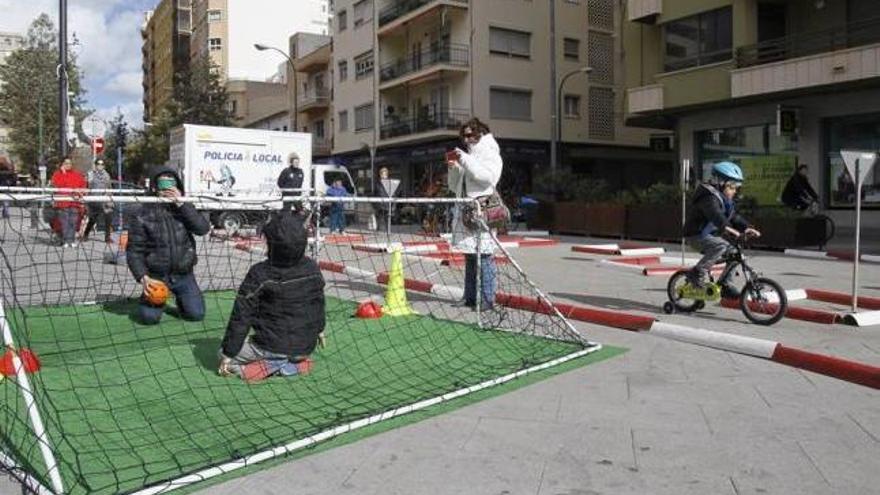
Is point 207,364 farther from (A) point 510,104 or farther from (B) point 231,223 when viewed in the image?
(A) point 510,104

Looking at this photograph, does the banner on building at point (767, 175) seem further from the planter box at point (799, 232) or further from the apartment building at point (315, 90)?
the apartment building at point (315, 90)

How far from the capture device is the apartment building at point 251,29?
3300 inches

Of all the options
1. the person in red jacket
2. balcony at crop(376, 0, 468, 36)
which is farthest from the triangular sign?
balcony at crop(376, 0, 468, 36)

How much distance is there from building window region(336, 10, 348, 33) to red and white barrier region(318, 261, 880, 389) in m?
44.9

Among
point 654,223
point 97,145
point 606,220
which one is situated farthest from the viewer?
point 606,220

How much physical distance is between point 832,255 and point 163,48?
10455 centimetres

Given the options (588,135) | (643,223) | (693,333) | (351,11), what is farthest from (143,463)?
(351,11)

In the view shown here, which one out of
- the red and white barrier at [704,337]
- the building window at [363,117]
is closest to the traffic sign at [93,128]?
the red and white barrier at [704,337]

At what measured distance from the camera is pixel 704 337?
7301 millimetres

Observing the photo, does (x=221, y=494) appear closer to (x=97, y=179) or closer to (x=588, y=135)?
(x=97, y=179)

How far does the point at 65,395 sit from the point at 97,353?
4.38ft

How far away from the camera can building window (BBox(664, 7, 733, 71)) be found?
2548 centimetres

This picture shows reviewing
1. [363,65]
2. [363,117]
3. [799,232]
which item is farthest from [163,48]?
[799,232]

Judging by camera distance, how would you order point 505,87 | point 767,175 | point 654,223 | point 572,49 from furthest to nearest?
point 572,49
point 505,87
point 767,175
point 654,223
